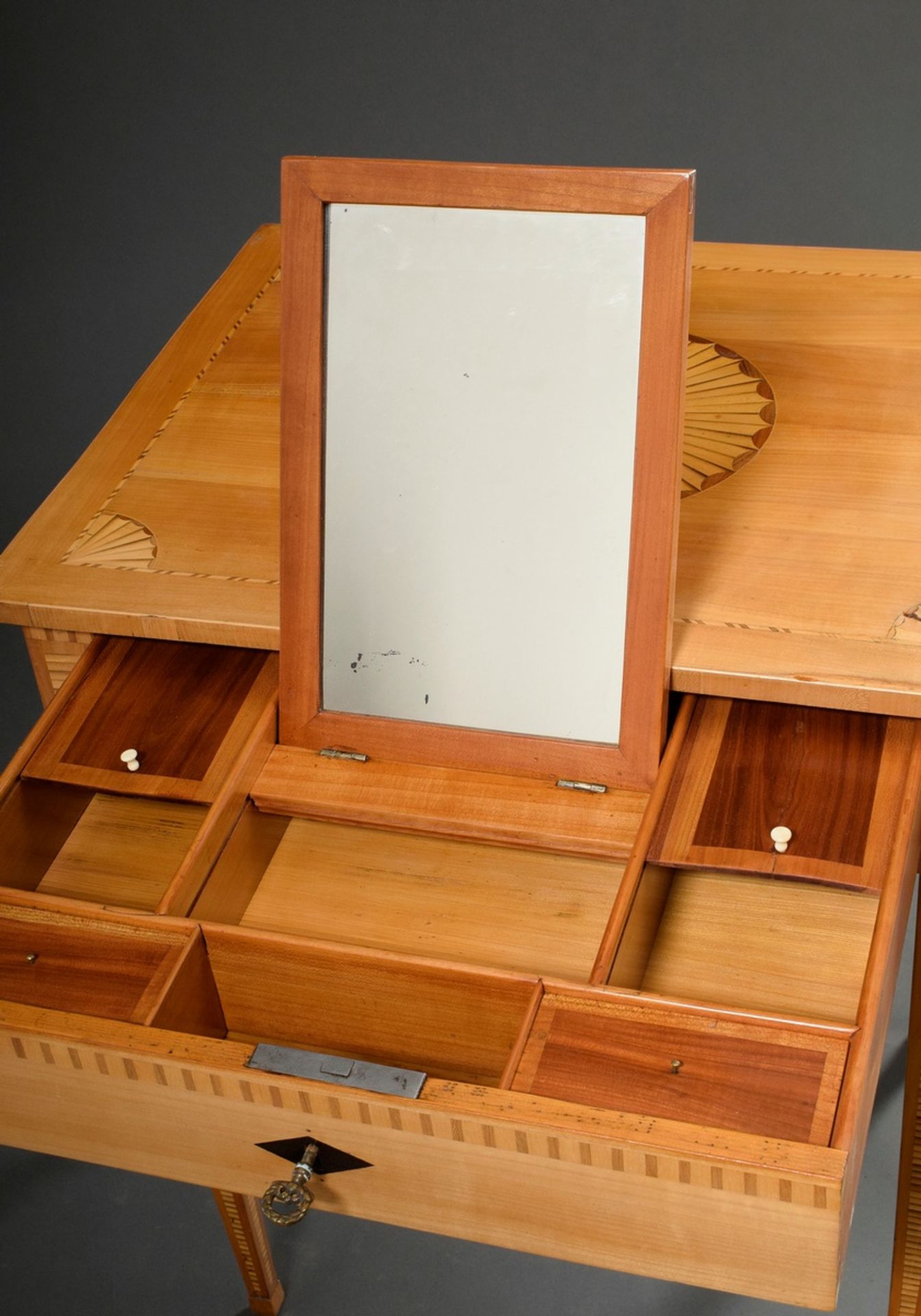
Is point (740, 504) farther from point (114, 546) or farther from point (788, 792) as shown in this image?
point (114, 546)

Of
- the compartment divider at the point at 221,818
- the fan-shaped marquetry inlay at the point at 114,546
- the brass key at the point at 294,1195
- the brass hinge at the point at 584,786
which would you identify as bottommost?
the brass key at the point at 294,1195

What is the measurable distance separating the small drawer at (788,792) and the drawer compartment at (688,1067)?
189 mm

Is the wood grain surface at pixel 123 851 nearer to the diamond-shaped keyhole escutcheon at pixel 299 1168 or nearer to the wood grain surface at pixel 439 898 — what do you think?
the wood grain surface at pixel 439 898

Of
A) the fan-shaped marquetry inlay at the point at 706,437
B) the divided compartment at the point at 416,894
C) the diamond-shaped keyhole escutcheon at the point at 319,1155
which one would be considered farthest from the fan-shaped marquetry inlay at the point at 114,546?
the diamond-shaped keyhole escutcheon at the point at 319,1155

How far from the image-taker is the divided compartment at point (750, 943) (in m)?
1.43

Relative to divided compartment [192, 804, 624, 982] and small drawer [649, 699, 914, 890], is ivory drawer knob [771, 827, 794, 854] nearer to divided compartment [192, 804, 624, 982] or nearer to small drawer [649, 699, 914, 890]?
small drawer [649, 699, 914, 890]

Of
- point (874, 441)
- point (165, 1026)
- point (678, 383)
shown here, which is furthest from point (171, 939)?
point (874, 441)

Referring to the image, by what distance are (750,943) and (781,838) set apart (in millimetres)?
94

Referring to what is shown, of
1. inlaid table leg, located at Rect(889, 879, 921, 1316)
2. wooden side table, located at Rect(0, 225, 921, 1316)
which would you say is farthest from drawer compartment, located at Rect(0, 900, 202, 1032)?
inlaid table leg, located at Rect(889, 879, 921, 1316)

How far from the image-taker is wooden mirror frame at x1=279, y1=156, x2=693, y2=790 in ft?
4.75

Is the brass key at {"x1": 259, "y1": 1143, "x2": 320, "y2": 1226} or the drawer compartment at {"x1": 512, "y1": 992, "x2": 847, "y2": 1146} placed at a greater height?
the drawer compartment at {"x1": 512, "y1": 992, "x2": 847, "y2": 1146}

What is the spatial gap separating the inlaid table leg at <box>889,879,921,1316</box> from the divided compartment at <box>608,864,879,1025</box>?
1.27ft

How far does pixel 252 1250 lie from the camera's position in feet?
7.03

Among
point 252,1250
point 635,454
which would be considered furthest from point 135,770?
point 252,1250
